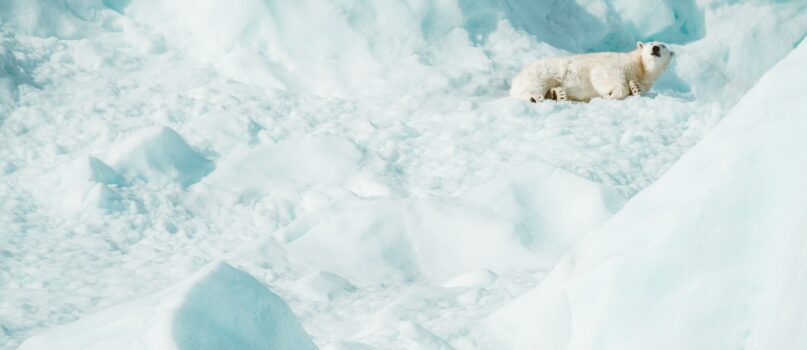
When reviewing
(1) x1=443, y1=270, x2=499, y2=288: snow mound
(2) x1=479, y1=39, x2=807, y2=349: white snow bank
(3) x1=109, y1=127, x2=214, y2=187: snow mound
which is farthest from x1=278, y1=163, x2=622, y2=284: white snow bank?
(2) x1=479, y1=39, x2=807, y2=349: white snow bank

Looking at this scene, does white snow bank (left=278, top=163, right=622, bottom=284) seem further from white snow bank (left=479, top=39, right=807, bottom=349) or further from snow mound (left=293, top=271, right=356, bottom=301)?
white snow bank (left=479, top=39, right=807, bottom=349)

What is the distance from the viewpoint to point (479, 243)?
491 cm

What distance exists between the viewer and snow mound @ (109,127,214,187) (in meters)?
5.75

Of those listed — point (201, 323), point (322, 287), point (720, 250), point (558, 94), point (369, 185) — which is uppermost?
point (720, 250)

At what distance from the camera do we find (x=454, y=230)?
5.04m

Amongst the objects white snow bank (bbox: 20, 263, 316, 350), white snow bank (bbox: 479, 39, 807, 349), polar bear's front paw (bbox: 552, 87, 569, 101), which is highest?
white snow bank (bbox: 479, 39, 807, 349)

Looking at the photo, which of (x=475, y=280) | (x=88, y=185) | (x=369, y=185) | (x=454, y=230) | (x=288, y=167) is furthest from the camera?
(x=288, y=167)

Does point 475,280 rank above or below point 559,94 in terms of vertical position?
above

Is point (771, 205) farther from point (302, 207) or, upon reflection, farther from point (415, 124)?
point (415, 124)

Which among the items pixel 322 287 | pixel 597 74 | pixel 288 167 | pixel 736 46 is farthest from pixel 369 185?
pixel 736 46

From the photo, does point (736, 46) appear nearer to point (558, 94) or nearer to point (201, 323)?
point (558, 94)

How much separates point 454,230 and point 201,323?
2.67m

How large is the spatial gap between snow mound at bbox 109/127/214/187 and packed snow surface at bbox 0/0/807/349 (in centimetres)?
2

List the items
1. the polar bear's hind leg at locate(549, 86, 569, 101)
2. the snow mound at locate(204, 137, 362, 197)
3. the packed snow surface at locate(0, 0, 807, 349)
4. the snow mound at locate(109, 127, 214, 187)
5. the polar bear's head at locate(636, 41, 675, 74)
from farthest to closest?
1. the polar bear's head at locate(636, 41, 675, 74)
2. the polar bear's hind leg at locate(549, 86, 569, 101)
3. the snow mound at locate(204, 137, 362, 197)
4. the snow mound at locate(109, 127, 214, 187)
5. the packed snow surface at locate(0, 0, 807, 349)
